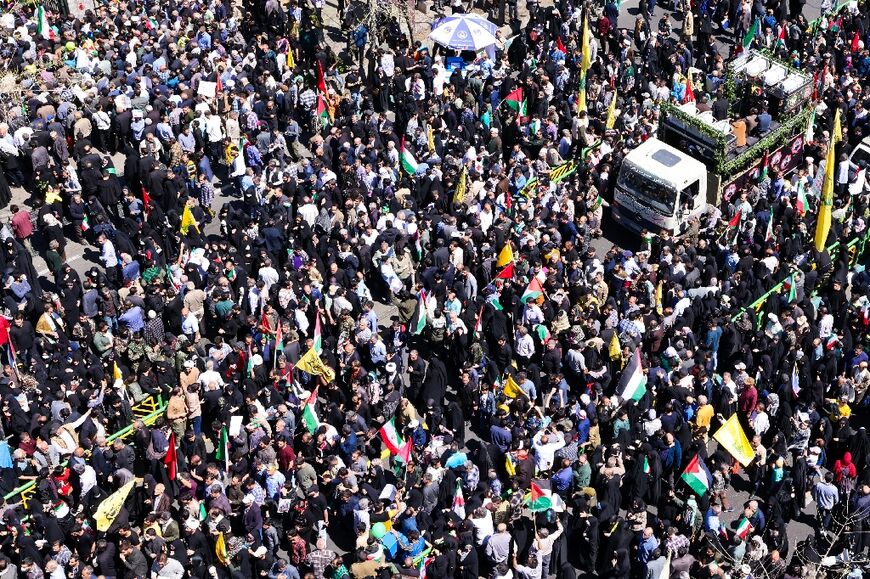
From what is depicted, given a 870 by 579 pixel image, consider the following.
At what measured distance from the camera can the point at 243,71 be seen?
113 ft

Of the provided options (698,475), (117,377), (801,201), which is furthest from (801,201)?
(117,377)

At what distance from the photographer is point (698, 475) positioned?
75.6 ft

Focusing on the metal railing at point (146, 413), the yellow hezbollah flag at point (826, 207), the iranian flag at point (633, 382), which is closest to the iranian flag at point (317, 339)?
the metal railing at point (146, 413)

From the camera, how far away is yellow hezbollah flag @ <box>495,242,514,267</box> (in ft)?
91.7

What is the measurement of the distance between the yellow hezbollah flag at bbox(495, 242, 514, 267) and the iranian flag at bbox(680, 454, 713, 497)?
20.8 ft

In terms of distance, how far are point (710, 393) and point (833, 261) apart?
5.26m

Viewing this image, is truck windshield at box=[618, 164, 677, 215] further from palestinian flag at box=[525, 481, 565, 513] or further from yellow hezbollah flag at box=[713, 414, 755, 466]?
palestinian flag at box=[525, 481, 565, 513]

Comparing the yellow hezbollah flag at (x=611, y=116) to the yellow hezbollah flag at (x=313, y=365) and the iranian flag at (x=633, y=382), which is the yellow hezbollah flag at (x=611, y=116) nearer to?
the iranian flag at (x=633, y=382)

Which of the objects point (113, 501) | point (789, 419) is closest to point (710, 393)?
point (789, 419)

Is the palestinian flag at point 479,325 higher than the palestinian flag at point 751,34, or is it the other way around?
the palestinian flag at point 479,325

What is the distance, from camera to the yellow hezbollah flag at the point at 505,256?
27.9 metres

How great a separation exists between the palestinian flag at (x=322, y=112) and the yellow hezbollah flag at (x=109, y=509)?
12.8 m

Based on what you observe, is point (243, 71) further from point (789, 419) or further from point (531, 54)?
point (789, 419)

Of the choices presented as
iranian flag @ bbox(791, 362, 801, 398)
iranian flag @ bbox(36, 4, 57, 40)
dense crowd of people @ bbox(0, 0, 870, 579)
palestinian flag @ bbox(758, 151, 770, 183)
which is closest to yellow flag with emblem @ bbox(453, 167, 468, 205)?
dense crowd of people @ bbox(0, 0, 870, 579)
